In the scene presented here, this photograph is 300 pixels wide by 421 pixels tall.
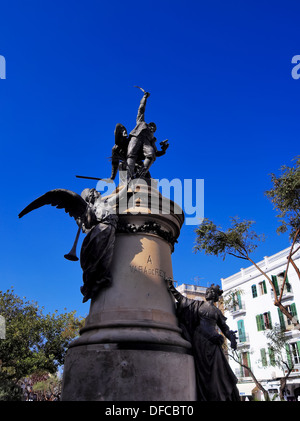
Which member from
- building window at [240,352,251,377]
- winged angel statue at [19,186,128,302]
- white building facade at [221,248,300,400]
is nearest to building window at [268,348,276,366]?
white building facade at [221,248,300,400]

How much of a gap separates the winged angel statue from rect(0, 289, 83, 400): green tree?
799 inches

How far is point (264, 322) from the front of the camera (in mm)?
32219

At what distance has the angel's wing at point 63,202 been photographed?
19.3ft

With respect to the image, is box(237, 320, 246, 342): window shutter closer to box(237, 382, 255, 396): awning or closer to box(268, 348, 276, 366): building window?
box(237, 382, 255, 396): awning

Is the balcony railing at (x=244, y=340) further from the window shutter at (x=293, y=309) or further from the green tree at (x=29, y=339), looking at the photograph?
the green tree at (x=29, y=339)

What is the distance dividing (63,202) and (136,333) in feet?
8.89

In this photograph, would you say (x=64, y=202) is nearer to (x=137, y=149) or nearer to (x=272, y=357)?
(x=137, y=149)

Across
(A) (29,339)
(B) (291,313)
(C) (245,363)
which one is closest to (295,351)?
(B) (291,313)

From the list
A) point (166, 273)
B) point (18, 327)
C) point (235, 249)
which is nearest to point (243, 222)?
point (235, 249)

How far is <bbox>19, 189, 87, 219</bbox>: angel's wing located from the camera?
19.3 ft

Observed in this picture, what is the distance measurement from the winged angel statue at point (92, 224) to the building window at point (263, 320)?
98.8 ft

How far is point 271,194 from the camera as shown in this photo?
14.5 m

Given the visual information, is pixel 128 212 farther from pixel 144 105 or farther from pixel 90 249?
pixel 144 105
